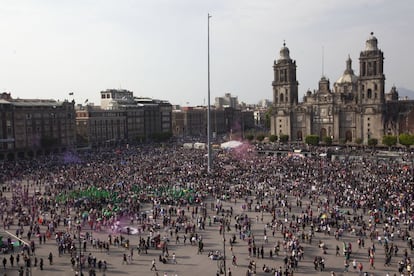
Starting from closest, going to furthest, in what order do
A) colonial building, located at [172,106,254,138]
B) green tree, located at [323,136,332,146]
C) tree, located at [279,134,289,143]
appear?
1. green tree, located at [323,136,332,146]
2. tree, located at [279,134,289,143]
3. colonial building, located at [172,106,254,138]

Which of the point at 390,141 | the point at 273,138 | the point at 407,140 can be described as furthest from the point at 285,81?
the point at 407,140

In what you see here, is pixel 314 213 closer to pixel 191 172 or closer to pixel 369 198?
pixel 369 198

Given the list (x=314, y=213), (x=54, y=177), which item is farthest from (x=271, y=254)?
(x=54, y=177)

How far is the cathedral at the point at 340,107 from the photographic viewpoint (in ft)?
326

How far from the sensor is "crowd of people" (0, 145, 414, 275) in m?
30.8

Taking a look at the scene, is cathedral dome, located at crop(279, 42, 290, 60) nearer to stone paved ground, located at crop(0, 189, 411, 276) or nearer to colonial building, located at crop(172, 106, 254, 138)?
colonial building, located at crop(172, 106, 254, 138)

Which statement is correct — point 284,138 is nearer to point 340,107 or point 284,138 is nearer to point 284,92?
point 284,92

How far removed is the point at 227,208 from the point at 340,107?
6984 cm

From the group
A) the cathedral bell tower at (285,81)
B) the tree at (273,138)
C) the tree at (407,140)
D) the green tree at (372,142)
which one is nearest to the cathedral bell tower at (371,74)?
the green tree at (372,142)

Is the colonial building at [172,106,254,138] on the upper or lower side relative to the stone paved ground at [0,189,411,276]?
upper

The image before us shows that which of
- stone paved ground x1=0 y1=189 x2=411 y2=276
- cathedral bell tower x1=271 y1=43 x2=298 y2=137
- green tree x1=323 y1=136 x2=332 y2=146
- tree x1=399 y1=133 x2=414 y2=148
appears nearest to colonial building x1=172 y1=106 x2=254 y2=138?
cathedral bell tower x1=271 y1=43 x2=298 y2=137

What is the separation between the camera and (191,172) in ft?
203

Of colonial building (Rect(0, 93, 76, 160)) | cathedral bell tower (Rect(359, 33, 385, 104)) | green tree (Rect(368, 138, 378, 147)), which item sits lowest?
green tree (Rect(368, 138, 378, 147))

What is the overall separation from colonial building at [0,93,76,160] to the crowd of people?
674 inches
